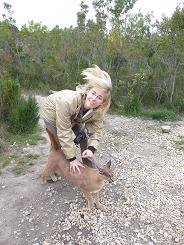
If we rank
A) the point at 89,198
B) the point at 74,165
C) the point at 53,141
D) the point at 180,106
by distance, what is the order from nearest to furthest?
the point at 74,165
the point at 89,198
the point at 53,141
the point at 180,106

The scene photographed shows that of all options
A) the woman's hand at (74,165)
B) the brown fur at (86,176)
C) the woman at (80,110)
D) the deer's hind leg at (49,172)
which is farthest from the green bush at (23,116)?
the woman's hand at (74,165)

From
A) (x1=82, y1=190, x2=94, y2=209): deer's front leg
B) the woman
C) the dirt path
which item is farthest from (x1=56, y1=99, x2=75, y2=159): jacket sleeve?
the dirt path

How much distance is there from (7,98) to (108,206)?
2986 millimetres

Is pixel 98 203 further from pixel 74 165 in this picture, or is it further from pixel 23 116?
pixel 23 116

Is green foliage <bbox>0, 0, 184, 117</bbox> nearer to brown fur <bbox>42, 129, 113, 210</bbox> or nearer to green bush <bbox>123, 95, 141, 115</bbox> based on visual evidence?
green bush <bbox>123, 95, 141, 115</bbox>

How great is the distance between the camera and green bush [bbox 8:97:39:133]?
18.1 feet

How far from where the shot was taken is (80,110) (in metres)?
3.23

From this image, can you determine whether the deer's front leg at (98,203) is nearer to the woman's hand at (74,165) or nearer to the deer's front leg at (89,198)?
the deer's front leg at (89,198)

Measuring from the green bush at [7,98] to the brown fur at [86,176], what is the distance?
7.55ft

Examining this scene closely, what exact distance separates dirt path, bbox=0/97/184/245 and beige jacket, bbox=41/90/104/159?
0.70 meters

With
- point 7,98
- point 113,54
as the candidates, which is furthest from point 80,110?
point 113,54

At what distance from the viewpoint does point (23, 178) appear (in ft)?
13.9

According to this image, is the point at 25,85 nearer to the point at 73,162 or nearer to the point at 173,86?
the point at 173,86

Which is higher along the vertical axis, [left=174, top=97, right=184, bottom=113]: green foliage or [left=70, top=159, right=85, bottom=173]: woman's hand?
[left=70, top=159, right=85, bottom=173]: woman's hand
